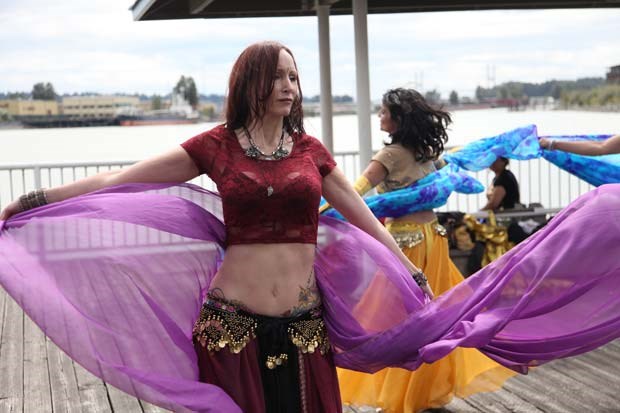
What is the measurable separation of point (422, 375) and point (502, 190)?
3116 mm

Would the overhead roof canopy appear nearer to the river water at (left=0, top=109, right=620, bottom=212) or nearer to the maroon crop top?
the river water at (left=0, top=109, right=620, bottom=212)

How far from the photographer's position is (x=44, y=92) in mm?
11375

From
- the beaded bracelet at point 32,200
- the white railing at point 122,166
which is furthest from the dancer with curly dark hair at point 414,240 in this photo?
the white railing at point 122,166

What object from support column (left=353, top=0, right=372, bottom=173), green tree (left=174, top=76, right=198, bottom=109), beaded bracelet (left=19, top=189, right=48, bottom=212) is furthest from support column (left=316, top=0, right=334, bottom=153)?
beaded bracelet (left=19, top=189, right=48, bottom=212)

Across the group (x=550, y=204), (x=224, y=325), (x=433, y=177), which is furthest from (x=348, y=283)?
(x=550, y=204)

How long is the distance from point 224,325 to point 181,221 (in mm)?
423

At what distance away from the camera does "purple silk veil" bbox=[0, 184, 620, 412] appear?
285cm

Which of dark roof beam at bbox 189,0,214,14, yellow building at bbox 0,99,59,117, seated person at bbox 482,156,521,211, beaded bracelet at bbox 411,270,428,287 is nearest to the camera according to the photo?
beaded bracelet at bbox 411,270,428,287

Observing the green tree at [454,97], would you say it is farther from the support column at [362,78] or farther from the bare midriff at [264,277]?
the bare midriff at [264,277]

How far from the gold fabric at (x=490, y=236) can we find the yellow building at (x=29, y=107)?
6.23 m

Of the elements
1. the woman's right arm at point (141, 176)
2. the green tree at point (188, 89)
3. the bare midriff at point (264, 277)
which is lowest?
the bare midriff at point (264, 277)

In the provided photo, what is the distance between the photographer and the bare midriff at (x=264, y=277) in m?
2.85

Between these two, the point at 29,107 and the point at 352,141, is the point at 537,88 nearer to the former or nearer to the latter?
the point at 352,141

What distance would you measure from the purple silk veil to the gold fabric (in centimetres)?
378
